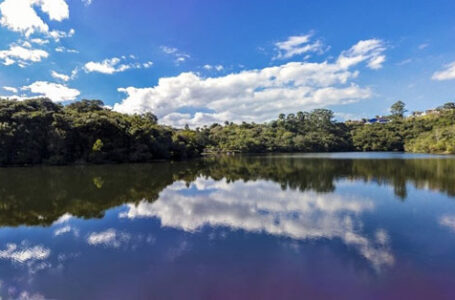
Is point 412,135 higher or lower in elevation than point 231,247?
higher

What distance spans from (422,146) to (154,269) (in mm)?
73041

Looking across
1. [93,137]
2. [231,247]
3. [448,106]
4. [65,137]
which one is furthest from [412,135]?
[231,247]

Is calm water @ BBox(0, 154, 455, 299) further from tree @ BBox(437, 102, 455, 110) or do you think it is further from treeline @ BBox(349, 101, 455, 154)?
tree @ BBox(437, 102, 455, 110)

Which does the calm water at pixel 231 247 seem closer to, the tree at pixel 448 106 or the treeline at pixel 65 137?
the treeline at pixel 65 137

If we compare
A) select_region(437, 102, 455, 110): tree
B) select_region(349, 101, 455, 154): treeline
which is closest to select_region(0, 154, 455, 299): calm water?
select_region(349, 101, 455, 154): treeline

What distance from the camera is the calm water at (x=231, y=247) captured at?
514cm

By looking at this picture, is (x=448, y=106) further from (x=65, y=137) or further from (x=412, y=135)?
(x=65, y=137)

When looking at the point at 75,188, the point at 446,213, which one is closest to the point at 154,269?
the point at 446,213

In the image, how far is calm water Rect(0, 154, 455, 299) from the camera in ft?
16.9

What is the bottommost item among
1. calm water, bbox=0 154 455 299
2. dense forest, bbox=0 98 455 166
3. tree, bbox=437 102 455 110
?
calm water, bbox=0 154 455 299

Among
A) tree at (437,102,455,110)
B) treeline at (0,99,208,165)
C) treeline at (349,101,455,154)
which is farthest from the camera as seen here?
tree at (437,102,455,110)

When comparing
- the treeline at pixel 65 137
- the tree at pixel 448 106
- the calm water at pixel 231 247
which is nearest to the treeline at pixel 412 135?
the tree at pixel 448 106

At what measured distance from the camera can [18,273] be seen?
19.3ft

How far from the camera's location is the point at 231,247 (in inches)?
281
